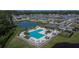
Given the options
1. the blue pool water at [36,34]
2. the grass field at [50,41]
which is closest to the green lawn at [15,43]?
the grass field at [50,41]

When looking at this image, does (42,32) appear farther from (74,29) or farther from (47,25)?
(74,29)

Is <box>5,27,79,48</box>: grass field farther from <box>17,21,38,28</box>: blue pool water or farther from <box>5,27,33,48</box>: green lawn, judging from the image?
<box>17,21,38,28</box>: blue pool water

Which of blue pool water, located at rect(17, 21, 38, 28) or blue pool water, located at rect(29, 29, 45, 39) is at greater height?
blue pool water, located at rect(17, 21, 38, 28)

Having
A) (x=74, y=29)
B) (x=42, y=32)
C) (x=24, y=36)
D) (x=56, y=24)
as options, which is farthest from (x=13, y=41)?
(x=74, y=29)

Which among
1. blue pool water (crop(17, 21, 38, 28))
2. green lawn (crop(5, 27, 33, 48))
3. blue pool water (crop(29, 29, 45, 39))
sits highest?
blue pool water (crop(17, 21, 38, 28))

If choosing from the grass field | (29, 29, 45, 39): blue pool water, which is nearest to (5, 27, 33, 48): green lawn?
the grass field

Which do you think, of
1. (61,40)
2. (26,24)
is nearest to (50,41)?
(61,40)

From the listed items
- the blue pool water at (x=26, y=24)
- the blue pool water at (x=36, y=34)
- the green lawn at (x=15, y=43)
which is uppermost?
the blue pool water at (x=26, y=24)

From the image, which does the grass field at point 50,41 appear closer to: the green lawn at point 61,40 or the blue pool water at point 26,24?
the green lawn at point 61,40
